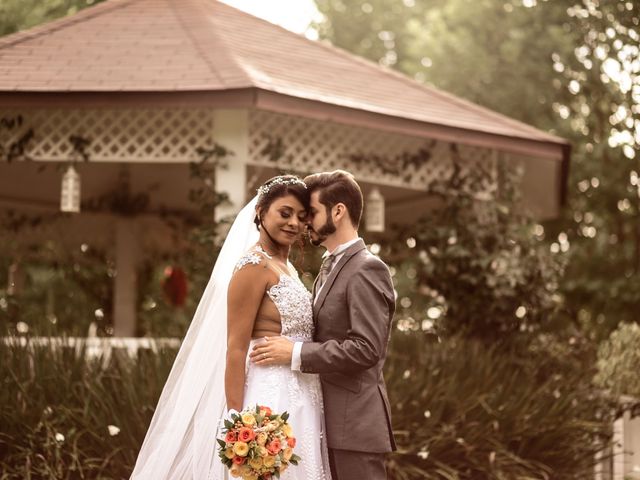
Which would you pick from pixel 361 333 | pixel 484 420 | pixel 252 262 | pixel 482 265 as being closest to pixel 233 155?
pixel 482 265

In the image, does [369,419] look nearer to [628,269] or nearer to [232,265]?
[232,265]

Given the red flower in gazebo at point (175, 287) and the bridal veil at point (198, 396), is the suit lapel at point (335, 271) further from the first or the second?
the red flower in gazebo at point (175, 287)

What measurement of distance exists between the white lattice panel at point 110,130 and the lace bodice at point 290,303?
548 cm

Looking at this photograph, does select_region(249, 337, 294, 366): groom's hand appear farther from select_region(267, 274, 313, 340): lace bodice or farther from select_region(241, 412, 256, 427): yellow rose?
select_region(241, 412, 256, 427): yellow rose

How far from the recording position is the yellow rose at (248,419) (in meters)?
4.50

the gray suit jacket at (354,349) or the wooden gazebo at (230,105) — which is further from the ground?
the wooden gazebo at (230,105)

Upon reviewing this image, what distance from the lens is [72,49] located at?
36.3 feet

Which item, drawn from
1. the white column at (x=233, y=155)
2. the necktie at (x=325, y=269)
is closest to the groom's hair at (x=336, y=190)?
the necktie at (x=325, y=269)

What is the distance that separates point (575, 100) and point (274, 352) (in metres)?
14.4

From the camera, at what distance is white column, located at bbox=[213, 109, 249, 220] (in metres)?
9.89

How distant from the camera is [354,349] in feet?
15.2

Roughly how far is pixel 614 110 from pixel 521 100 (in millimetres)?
2515

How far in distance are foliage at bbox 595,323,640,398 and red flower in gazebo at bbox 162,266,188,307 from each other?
7981mm

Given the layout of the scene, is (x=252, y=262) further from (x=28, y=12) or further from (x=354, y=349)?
(x=28, y=12)
